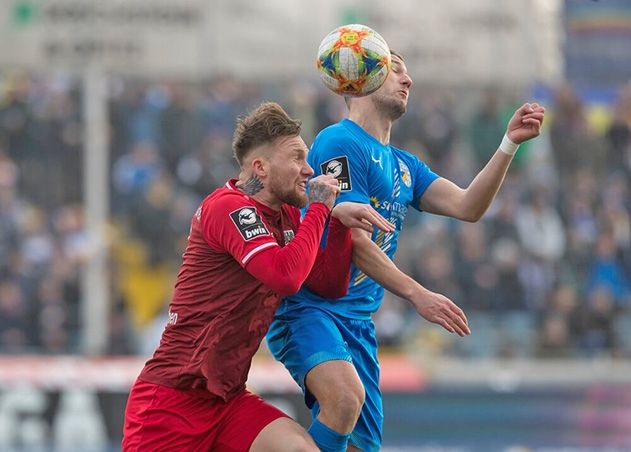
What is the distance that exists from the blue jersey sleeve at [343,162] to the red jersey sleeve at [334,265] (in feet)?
0.60

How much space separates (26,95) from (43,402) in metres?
3.65

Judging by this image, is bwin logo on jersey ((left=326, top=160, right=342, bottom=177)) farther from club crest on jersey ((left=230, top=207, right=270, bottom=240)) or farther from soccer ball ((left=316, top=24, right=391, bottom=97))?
club crest on jersey ((left=230, top=207, right=270, bottom=240))

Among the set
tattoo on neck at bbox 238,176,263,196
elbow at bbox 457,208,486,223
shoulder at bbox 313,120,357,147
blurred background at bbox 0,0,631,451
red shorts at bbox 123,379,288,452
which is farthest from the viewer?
blurred background at bbox 0,0,631,451

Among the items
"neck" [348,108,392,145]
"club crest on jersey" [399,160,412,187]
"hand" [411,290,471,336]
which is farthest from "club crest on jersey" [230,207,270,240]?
"club crest on jersey" [399,160,412,187]

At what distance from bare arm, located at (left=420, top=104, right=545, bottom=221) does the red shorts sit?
168cm

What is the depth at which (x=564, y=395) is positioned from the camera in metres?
14.2

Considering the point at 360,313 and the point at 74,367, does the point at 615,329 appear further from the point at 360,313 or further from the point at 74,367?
the point at 360,313

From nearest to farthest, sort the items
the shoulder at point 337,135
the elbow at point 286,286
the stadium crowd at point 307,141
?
the elbow at point 286,286
the shoulder at point 337,135
the stadium crowd at point 307,141

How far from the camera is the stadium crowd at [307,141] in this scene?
14.2m

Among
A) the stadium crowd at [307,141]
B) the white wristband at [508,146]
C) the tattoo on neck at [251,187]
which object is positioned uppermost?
the white wristband at [508,146]

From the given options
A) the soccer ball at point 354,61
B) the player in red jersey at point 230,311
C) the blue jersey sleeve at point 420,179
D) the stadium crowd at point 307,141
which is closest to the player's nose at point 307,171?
the player in red jersey at point 230,311

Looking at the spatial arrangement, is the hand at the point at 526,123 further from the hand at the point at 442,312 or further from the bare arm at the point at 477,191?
the hand at the point at 442,312

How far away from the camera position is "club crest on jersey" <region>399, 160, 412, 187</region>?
717cm

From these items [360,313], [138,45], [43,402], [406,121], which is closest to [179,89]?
[138,45]
